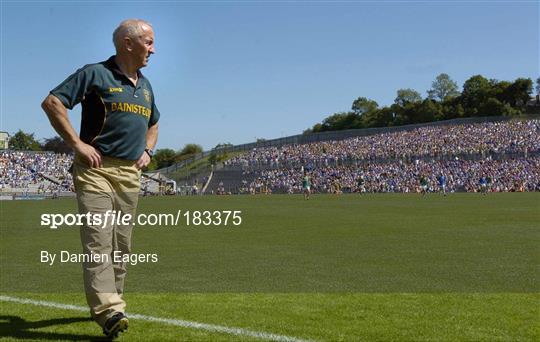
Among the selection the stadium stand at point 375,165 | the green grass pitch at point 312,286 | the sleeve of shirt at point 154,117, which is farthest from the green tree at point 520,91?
the sleeve of shirt at point 154,117

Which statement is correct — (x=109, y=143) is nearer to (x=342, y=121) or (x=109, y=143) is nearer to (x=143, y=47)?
(x=143, y=47)

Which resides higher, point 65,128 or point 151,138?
point 65,128

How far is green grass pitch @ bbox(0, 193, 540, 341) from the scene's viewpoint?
16.4ft

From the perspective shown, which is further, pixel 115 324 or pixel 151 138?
pixel 151 138

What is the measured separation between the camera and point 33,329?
5066 millimetres

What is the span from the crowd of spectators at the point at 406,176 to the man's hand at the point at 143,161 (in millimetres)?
55606

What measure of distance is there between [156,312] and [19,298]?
1929 millimetres

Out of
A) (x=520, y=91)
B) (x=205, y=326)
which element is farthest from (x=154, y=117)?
(x=520, y=91)

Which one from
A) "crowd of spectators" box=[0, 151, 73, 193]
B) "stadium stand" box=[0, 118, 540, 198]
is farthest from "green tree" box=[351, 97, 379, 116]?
"crowd of spectators" box=[0, 151, 73, 193]

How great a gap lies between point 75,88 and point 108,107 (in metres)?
0.31

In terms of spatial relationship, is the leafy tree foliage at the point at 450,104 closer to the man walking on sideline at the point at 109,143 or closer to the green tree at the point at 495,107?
the green tree at the point at 495,107

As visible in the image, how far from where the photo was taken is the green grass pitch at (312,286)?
4.99 m

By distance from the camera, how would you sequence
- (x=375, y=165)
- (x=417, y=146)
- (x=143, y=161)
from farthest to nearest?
(x=417, y=146) < (x=375, y=165) < (x=143, y=161)

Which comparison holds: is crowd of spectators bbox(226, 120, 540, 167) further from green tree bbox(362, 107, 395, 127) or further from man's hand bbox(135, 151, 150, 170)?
man's hand bbox(135, 151, 150, 170)
